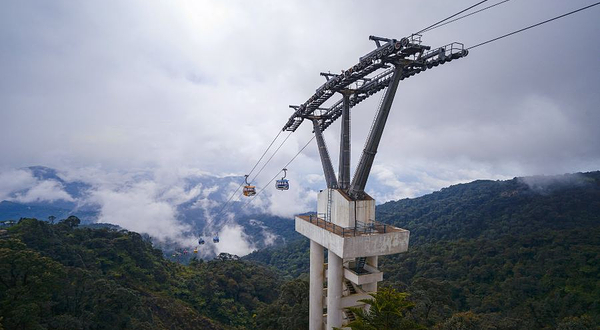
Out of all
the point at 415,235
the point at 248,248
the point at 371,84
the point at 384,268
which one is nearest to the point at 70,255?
the point at 371,84

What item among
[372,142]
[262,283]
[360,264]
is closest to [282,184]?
[360,264]

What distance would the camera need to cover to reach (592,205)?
80625 millimetres

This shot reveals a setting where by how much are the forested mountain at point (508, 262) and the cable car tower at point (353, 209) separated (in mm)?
11039

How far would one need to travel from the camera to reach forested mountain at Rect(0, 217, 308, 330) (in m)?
17.2

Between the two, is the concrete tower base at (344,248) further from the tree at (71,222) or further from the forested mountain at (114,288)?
the tree at (71,222)

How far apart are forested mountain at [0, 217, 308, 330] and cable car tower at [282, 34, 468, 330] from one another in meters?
8.53

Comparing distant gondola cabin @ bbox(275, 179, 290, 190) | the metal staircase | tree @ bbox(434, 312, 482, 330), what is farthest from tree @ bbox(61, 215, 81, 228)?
tree @ bbox(434, 312, 482, 330)

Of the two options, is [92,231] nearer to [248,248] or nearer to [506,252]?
[506,252]

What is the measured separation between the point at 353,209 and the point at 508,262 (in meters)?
53.4

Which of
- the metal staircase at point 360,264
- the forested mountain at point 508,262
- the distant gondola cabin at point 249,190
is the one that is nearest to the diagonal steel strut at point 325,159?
the metal staircase at point 360,264

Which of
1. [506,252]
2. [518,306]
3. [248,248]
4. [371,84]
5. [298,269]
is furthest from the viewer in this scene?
[248,248]

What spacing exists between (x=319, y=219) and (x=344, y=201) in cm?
236

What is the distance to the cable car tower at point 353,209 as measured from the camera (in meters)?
12.6

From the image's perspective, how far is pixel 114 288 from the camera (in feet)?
82.0
